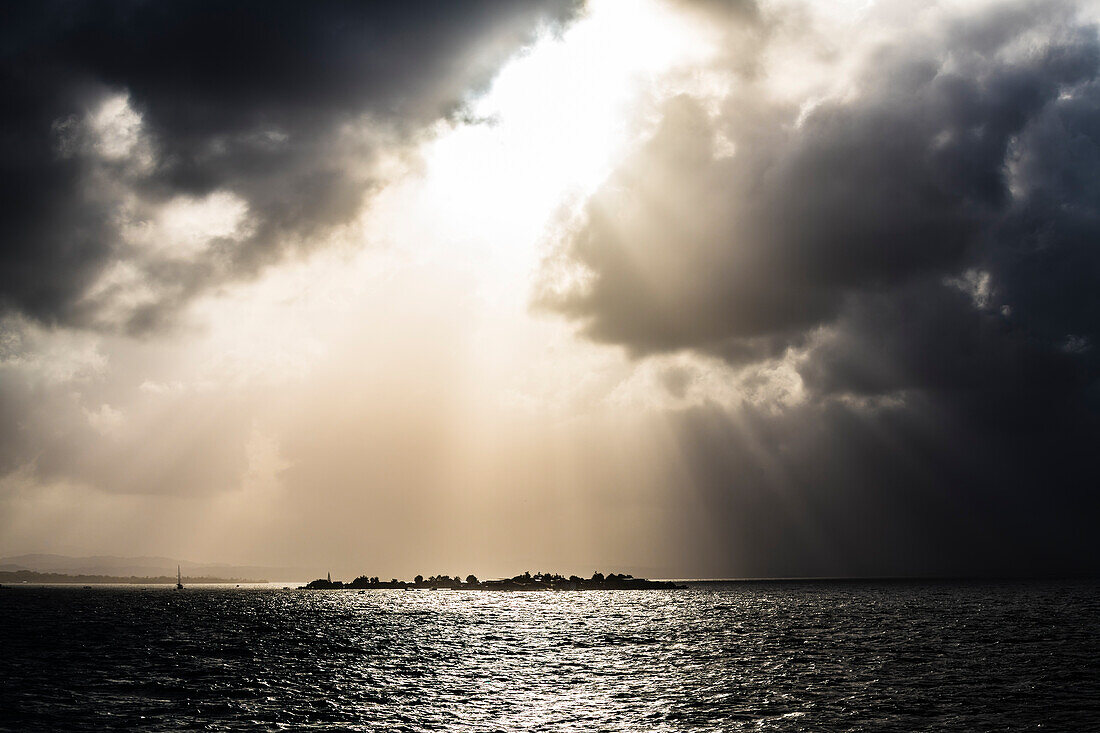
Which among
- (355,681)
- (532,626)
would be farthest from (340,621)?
(355,681)

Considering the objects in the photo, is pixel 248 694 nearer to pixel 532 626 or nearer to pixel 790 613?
pixel 532 626

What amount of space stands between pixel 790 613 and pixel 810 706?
370ft

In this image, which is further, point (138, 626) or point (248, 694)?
point (138, 626)

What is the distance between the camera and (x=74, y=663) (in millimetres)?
71250

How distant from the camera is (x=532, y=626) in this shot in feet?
404

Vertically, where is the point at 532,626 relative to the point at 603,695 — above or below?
below

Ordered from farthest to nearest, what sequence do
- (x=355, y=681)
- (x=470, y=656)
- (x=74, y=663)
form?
(x=470, y=656), (x=74, y=663), (x=355, y=681)

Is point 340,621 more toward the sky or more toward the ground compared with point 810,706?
more toward the ground

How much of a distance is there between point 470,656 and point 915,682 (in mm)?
44076

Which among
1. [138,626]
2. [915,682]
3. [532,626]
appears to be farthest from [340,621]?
[915,682]

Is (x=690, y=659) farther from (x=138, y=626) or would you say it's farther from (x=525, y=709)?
(x=138, y=626)

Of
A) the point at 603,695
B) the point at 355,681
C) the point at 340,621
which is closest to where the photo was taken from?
the point at 603,695

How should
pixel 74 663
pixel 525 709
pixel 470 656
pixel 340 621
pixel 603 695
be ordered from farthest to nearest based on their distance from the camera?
1. pixel 340 621
2. pixel 470 656
3. pixel 74 663
4. pixel 603 695
5. pixel 525 709

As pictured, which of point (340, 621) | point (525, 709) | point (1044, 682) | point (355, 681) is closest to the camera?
point (525, 709)
